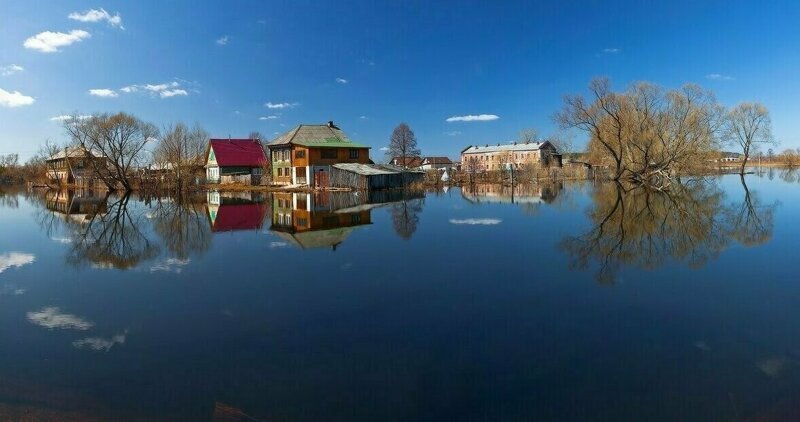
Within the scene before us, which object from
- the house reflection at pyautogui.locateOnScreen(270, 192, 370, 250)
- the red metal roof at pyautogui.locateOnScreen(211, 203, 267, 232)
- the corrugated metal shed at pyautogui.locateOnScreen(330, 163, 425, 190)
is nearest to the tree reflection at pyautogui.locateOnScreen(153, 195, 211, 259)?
the red metal roof at pyautogui.locateOnScreen(211, 203, 267, 232)

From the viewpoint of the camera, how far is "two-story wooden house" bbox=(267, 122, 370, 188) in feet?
180

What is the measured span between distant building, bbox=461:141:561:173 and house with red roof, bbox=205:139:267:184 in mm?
53950

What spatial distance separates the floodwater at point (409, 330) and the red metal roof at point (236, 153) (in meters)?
51.7

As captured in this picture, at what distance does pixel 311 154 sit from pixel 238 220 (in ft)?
104

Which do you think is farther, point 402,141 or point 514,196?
point 402,141

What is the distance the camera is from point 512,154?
11756 cm

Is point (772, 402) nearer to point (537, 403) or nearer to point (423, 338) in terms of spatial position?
point (537, 403)

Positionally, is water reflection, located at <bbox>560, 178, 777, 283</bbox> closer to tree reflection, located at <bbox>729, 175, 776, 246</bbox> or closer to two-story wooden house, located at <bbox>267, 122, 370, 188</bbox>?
tree reflection, located at <bbox>729, 175, 776, 246</bbox>

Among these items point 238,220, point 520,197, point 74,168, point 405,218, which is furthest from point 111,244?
point 74,168

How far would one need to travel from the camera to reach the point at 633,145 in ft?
184

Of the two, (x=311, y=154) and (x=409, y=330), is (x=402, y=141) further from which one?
(x=409, y=330)

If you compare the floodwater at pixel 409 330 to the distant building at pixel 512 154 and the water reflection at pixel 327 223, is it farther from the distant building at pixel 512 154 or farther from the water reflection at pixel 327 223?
the distant building at pixel 512 154

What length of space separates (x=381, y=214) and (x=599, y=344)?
753 inches

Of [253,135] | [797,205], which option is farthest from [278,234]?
[253,135]
